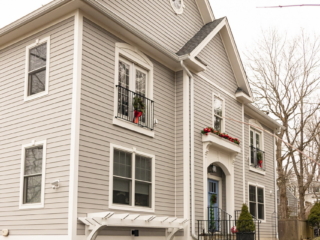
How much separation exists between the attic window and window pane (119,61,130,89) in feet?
12.2

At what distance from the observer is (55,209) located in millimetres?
9953

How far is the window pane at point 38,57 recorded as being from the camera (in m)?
11.5

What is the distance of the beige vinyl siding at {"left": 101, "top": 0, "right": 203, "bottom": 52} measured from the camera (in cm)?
1273

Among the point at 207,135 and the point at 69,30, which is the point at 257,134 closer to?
the point at 207,135

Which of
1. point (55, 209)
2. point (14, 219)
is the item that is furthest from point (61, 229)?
point (14, 219)

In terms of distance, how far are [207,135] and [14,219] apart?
6.50 metres

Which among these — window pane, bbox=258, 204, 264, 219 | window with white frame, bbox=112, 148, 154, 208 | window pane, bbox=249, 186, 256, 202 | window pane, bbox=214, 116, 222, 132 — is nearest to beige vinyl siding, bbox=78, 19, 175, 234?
window with white frame, bbox=112, 148, 154, 208

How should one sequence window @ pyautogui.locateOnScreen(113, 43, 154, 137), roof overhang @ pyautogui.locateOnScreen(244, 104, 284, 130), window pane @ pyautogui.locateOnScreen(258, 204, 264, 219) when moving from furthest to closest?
window pane @ pyautogui.locateOnScreen(258, 204, 264, 219), roof overhang @ pyautogui.locateOnScreen(244, 104, 284, 130), window @ pyautogui.locateOnScreen(113, 43, 154, 137)

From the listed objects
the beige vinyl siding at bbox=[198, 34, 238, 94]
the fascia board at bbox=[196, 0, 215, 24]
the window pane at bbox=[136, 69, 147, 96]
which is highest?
the fascia board at bbox=[196, 0, 215, 24]

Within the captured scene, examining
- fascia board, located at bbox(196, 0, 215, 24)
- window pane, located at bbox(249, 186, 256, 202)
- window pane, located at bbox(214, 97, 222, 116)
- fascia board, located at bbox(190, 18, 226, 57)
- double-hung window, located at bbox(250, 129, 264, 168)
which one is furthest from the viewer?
double-hung window, located at bbox(250, 129, 264, 168)

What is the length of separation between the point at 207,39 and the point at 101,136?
6413mm

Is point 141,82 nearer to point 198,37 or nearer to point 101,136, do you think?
point 101,136

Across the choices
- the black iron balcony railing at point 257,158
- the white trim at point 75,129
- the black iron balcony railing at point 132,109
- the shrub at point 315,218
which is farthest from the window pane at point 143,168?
the shrub at point 315,218

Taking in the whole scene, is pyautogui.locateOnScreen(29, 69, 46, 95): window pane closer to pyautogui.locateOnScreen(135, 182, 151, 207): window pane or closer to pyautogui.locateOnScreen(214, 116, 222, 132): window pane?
pyautogui.locateOnScreen(135, 182, 151, 207): window pane
